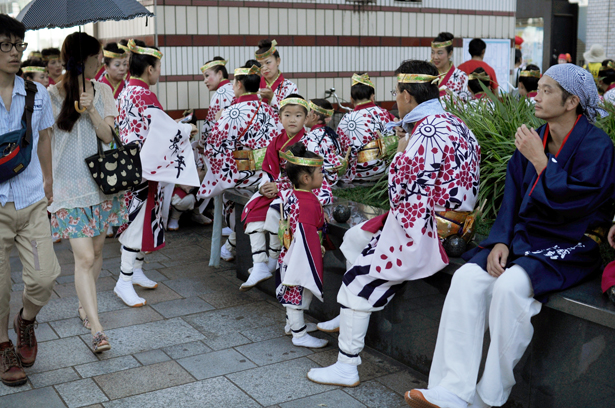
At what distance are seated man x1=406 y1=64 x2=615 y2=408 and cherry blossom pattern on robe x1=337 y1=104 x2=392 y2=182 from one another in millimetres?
2420

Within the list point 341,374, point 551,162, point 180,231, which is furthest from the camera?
point 180,231

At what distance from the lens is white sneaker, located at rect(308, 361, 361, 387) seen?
3797 mm

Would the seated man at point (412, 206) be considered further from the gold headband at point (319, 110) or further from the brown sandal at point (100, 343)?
the gold headband at point (319, 110)

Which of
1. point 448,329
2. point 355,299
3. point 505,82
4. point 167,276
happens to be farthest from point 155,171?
point 505,82

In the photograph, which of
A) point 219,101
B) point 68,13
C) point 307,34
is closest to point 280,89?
point 219,101

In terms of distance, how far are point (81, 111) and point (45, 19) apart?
0.68 m

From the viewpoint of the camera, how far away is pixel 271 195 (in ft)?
16.6

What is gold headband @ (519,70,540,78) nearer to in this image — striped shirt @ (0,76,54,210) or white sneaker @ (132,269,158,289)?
white sneaker @ (132,269,158,289)

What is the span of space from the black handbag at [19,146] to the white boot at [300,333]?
6.11 ft

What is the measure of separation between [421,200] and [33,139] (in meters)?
2.22

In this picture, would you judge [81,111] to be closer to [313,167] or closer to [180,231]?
[313,167]

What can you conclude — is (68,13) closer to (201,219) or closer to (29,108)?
(29,108)

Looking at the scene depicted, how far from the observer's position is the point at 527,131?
11.0 ft

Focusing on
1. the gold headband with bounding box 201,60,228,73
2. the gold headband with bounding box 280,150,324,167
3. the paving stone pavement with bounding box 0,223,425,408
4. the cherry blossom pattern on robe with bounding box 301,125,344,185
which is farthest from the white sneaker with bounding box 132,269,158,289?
the gold headband with bounding box 201,60,228,73
